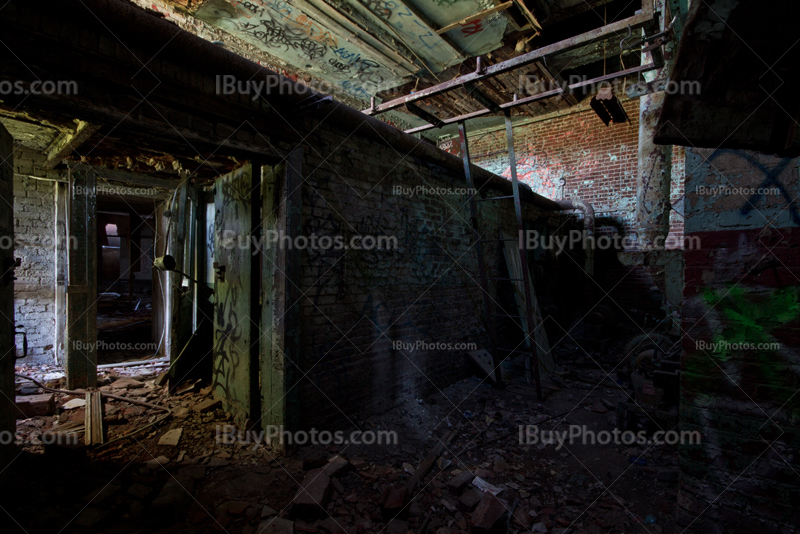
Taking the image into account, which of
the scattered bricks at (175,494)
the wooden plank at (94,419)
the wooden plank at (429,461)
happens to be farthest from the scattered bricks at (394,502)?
the wooden plank at (94,419)

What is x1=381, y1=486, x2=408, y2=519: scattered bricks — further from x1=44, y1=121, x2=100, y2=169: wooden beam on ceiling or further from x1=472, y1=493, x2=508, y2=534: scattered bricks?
x1=44, y1=121, x2=100, y2=169: wooden beam on ceiling

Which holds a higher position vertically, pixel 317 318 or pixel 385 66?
pixel 385 66

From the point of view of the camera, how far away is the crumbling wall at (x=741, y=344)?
6.21 feet

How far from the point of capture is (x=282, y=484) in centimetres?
281

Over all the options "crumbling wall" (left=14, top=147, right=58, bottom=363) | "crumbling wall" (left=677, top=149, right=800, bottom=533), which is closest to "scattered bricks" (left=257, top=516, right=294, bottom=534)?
"crumbling wall" (left=677, top=149, right=800, bottom=533)

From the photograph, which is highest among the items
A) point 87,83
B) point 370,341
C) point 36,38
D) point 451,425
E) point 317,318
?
point 36,38

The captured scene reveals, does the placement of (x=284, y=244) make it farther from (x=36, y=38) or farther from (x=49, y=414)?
(x=49, y=414)

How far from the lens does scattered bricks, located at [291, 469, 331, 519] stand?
97.5 inches

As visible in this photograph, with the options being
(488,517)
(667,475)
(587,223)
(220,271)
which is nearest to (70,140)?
(220,271)

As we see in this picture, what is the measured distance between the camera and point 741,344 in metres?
2.00

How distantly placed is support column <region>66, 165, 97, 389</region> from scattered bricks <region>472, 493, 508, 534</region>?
5.29 meters

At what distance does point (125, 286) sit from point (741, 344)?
1767cm

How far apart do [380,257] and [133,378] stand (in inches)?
166

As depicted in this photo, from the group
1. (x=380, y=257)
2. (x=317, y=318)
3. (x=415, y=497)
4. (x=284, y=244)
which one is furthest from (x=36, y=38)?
(x=415, y=497)
